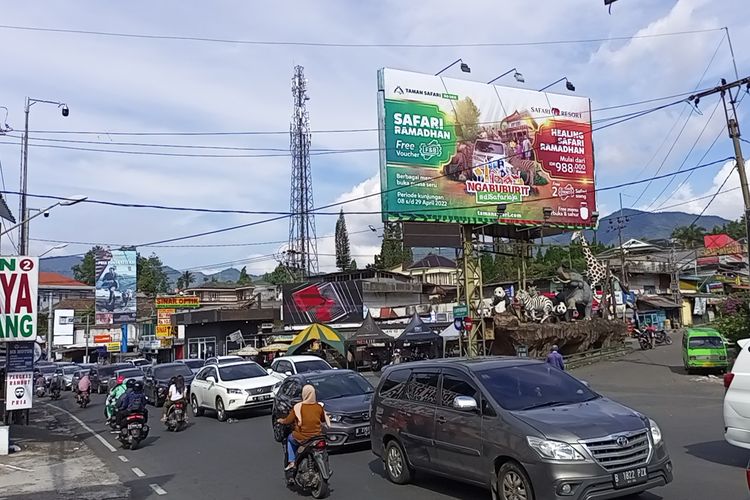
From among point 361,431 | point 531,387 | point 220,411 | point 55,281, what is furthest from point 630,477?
point 55,281

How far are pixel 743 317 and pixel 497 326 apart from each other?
10207 mm

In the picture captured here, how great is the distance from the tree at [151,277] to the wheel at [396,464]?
94.6 metres

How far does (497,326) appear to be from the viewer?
33531mm

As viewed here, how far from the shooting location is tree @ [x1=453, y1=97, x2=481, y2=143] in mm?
32875

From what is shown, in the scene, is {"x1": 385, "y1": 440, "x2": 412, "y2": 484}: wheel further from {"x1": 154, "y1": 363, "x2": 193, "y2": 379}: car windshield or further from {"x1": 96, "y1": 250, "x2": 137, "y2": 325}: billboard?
{"x1": 96, "y1": 250, "x2": 137, "y2": 325}: billboard

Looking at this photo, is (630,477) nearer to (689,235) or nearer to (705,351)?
(705,351)

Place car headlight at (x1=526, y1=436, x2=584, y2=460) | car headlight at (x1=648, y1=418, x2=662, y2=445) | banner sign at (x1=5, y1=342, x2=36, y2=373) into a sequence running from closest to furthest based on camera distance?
car headlight at (x1=526, y1=436, x2=584, y2=460) < car headlight at (x1=648, y1=418, x2=662, y2=445) < banner sign at (x1=5, y1=342, x2=36, y2=373)

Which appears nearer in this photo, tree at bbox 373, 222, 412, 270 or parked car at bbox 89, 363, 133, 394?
parked car at bbox 89, 363, 133, 394

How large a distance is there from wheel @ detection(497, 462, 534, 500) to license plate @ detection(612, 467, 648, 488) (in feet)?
2.75

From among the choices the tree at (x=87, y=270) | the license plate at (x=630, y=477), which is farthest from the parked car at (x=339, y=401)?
the tree at (x=87, y=270)

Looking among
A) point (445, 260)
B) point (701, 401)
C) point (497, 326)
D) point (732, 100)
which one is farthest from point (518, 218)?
point (445, 260)

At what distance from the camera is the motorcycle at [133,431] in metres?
16.3

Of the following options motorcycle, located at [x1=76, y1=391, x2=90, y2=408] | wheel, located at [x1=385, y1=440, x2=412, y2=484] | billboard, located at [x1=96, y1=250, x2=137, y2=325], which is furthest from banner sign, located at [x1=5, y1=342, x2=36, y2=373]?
billboard, located at [x1=96, y1=250, x2=137, y2=325]

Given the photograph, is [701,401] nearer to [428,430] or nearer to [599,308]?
[428,430]
